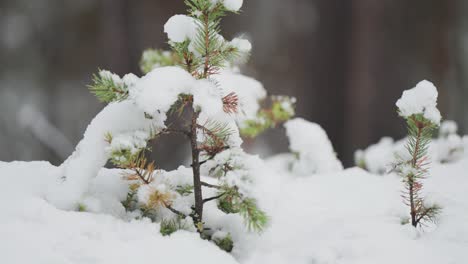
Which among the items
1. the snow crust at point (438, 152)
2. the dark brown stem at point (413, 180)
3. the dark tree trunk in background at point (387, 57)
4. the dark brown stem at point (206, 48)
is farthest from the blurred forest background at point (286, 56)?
the dark brown stem at point (413, 180)

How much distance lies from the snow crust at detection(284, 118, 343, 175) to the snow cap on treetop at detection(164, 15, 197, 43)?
Answer: 128 cm

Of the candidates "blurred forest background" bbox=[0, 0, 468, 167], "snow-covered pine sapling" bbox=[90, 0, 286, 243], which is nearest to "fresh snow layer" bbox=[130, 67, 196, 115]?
"snow-covered pine sapling" bbox=[90, 0, 286, 243]

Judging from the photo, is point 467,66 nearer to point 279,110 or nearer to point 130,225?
point 279,110

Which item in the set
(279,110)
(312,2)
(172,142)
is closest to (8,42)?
(172,142)

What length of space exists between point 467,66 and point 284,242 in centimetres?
719

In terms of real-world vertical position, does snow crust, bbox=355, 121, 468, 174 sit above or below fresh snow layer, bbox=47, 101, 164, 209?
above

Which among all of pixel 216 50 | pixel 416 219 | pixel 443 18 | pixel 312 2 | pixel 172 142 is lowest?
pixel 416 219

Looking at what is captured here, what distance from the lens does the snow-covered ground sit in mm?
1100

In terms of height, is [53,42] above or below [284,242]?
above

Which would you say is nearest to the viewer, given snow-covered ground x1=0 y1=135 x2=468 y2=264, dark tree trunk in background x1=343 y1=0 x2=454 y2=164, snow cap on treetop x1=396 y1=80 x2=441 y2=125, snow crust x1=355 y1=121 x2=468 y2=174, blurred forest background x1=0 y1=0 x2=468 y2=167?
snow-covered ground x1=0 y1=135 x2=468 y2=264

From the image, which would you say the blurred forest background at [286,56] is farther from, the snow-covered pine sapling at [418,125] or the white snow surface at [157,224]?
the snow-covered pine sapling at [418,125]

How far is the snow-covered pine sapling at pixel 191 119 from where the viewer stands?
1.17 meters

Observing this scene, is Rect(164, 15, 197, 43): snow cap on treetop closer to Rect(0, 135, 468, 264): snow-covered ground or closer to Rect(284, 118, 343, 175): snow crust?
Rect(0, 135, 468, 264): snow-covered ground

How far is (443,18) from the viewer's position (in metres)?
7.49
